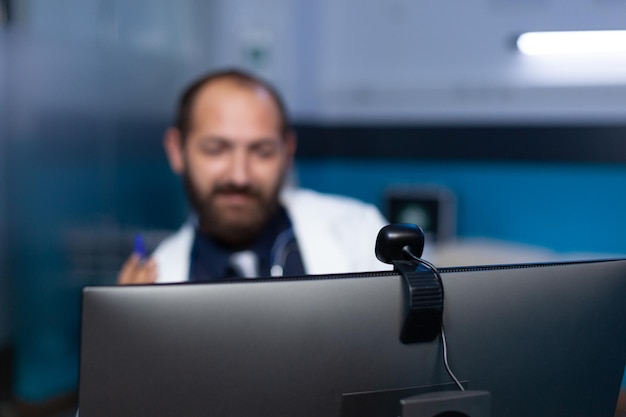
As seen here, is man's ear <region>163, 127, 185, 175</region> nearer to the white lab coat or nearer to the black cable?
the white lab coat

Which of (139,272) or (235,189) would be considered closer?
(139,272)

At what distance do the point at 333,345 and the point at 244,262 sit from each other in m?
1.11

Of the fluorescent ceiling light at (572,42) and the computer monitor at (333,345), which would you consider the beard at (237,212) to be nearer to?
the computer monitor at (333,345)

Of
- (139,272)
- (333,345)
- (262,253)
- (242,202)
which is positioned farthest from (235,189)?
(333,345)

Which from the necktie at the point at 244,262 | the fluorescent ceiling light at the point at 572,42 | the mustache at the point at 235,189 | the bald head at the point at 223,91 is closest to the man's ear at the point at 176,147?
the bald head at the point at 223,91

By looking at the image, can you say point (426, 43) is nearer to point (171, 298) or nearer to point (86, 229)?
point (86, 229)

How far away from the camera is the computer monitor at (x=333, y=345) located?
0.71m

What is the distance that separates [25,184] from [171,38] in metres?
1.07

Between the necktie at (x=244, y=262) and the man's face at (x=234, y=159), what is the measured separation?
0.05m

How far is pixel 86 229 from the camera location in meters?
2.70

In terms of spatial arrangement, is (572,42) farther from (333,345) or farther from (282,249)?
(333,345)

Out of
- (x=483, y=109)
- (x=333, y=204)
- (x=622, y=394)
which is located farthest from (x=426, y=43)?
(x=622, y=394)

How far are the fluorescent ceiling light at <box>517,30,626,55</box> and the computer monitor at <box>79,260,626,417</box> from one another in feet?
6.62

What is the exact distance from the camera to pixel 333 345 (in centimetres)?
74
